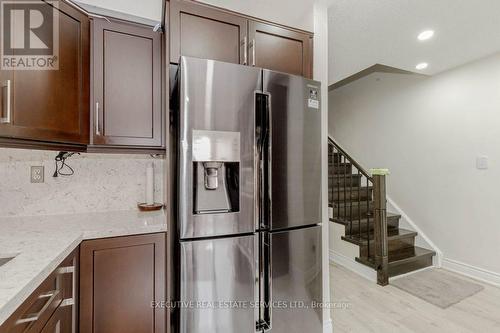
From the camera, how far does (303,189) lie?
5.29ft

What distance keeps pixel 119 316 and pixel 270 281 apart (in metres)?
0.86

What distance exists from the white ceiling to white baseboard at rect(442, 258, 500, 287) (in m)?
2.43

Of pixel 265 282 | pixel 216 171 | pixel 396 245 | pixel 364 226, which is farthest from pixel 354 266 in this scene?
pixel 216 171

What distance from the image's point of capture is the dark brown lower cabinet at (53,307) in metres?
0.78

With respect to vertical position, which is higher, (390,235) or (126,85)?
(126,85)

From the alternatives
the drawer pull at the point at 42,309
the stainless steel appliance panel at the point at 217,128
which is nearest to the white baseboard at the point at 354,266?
the stainless steel appliance panel at the point at 217,128

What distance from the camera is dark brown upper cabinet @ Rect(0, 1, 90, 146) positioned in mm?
1220

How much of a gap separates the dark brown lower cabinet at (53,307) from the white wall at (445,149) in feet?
12.8

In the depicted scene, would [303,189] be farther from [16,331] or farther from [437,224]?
[437,224]

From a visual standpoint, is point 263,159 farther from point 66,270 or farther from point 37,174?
point 37,174

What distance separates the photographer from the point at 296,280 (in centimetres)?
158

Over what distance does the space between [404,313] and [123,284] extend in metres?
2.33

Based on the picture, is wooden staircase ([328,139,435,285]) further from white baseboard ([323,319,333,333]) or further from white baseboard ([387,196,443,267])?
white baseboard ([323,319,333,333])

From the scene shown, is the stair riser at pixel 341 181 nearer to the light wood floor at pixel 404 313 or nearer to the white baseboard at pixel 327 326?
the light wood floor at pixel 404 313
